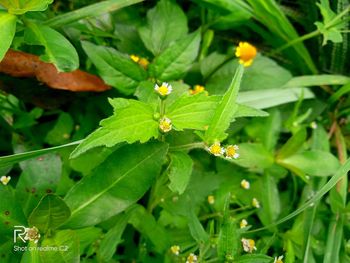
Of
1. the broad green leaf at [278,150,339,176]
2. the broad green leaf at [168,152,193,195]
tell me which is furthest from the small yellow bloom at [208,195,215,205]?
the broad green leaf at [168,152,193,195]

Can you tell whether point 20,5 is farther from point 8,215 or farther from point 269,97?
point 269,97

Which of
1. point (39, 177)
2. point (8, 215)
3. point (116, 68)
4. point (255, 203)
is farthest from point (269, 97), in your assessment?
point (8, 215)

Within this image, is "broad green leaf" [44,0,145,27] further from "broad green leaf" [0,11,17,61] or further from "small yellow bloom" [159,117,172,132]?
"small yellow bloom" [159,117,172,132]

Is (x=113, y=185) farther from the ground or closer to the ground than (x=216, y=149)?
closer to the ground

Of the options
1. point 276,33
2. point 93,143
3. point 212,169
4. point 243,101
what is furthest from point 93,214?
point 276,33

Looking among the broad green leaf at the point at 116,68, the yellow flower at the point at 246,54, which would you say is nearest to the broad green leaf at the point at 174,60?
the broad green leaf at the point at 116,68

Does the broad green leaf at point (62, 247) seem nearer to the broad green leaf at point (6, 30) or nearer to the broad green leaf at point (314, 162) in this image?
the broad green leaf at point (6, 30)

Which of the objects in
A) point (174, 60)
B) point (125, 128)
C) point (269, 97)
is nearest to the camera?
point (125, 128)
